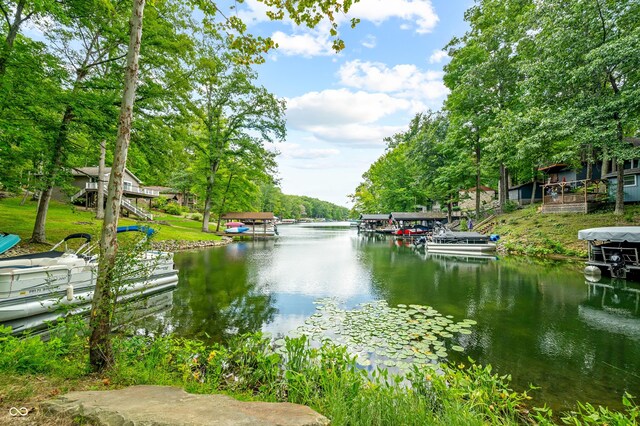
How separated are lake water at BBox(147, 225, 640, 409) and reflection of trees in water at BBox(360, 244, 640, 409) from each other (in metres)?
0.02

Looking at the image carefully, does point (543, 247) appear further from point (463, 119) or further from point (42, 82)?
point (42, 82)

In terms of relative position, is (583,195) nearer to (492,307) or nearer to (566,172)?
(566,172)

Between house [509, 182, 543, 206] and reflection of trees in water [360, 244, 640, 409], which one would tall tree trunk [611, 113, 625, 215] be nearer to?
reflection of trees in water [360, 244, 640, 409]

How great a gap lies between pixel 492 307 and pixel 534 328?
5.97ft

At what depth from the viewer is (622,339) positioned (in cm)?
681

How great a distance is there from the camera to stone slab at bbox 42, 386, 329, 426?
2.40 m

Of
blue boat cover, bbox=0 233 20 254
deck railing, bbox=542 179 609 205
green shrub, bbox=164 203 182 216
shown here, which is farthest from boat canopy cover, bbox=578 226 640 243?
green shrub, bbox=164 203 182 216

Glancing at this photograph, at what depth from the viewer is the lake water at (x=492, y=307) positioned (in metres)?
5.46

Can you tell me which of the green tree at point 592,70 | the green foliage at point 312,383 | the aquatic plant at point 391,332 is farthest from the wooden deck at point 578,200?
the green foliage at point 312,383

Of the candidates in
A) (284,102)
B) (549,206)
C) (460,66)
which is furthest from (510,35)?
(284,102)

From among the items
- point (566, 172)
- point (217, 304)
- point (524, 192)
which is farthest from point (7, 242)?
point (524, 192)

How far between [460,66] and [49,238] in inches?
1503

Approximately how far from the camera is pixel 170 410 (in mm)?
2598

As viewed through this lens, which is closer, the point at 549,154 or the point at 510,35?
the point at 549,154
